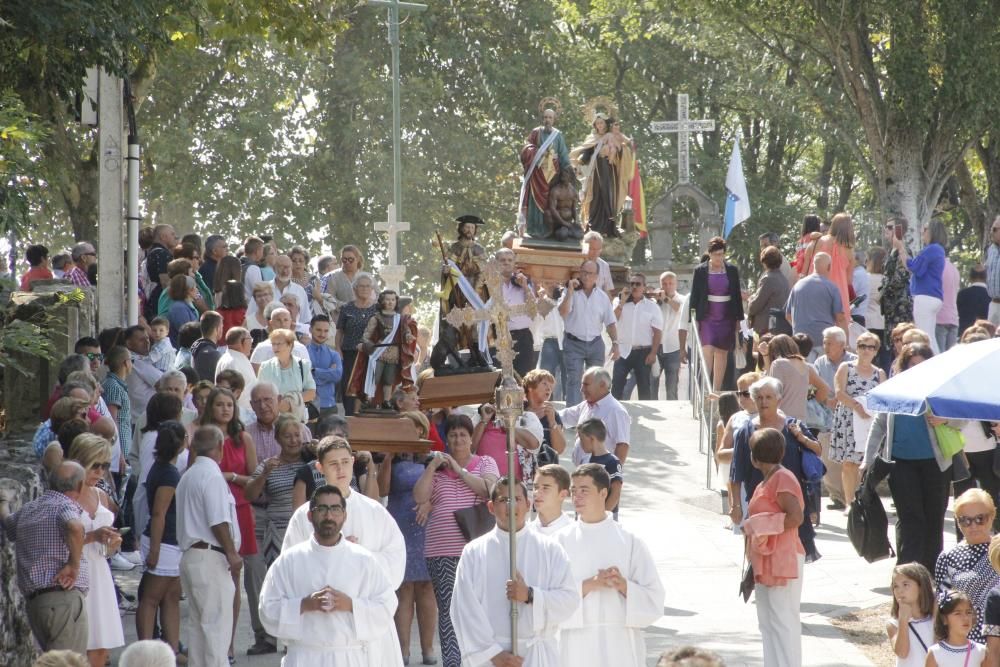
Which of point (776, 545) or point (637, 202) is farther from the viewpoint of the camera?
point (637, 202)

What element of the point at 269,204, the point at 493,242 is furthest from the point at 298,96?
the point at 493,242

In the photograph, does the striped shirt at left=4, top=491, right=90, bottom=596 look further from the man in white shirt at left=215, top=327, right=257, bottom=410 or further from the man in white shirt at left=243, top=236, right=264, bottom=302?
the man in white shirt at left=243, top=236, right=264, bottom=302

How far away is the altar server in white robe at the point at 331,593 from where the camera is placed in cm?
830

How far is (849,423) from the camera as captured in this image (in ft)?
47.1

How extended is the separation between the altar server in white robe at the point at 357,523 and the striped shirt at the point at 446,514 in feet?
4.79

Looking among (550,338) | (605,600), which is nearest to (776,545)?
(605,600)

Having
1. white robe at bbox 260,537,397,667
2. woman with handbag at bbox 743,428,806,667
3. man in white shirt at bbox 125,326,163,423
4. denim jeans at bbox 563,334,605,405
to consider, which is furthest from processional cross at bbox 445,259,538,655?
denim jeans at bbox 563,334,605,405

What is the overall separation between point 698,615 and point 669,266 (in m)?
19.5

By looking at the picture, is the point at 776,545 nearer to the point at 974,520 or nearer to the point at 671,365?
the point at 974,520

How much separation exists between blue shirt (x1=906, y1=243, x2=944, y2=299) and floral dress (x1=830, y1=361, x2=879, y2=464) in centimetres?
429

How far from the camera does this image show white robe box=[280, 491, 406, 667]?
9.02 metres

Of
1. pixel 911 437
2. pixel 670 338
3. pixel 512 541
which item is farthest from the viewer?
pixel 670 338

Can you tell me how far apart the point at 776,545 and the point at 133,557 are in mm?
5624

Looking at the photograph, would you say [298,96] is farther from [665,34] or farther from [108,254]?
[108,254]
